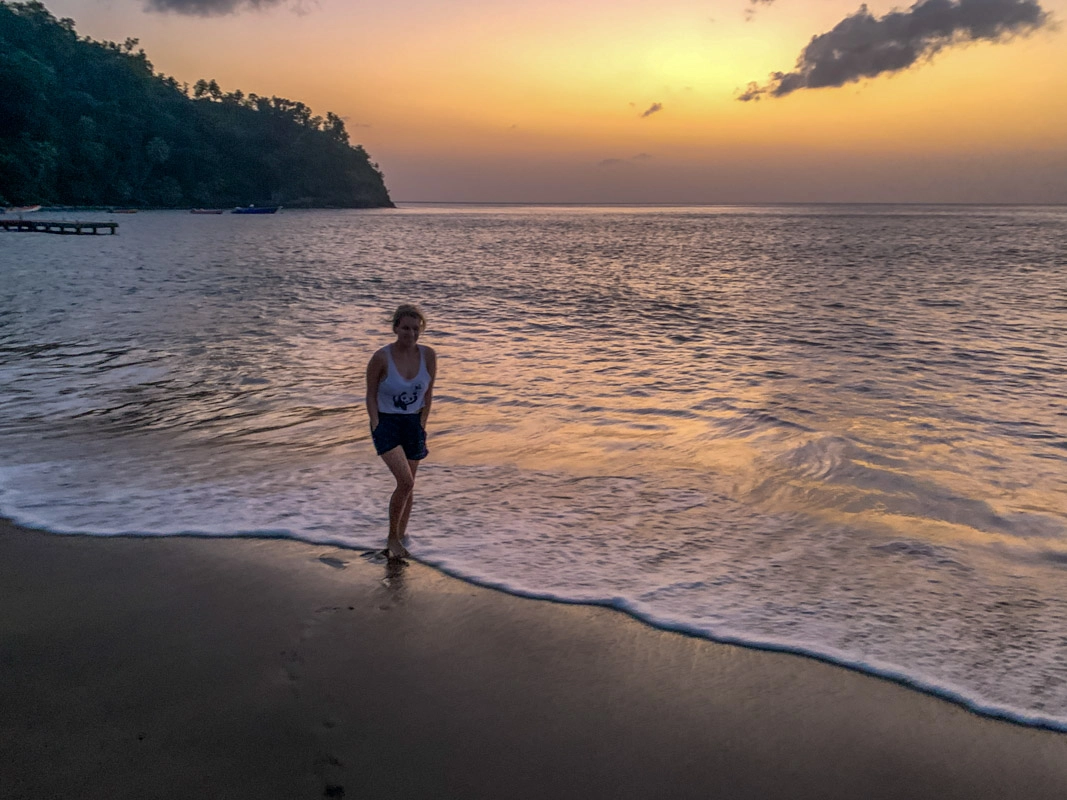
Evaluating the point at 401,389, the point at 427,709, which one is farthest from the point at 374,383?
the point at 427,709

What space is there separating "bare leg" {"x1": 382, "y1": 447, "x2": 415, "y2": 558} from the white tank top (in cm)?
30

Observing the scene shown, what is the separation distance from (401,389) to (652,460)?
11.4 ft

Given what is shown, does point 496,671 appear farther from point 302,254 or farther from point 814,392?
point 302,254

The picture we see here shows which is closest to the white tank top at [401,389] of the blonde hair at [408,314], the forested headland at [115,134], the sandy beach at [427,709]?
the blonde hair at [408,314]

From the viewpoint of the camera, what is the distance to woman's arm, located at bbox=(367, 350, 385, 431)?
5074mm

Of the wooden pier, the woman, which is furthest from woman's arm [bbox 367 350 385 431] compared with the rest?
the wooden pier

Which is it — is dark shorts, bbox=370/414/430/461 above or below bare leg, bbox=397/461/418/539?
above

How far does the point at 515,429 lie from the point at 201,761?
20.2ft

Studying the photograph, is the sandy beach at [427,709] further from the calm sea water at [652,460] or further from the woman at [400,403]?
the woman at [400,403]

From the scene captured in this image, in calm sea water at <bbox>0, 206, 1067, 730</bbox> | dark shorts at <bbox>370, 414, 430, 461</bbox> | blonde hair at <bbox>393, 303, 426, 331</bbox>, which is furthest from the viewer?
dark shorts at <bbox>370, 414, 430, 461</bbox>

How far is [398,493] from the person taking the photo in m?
5.26

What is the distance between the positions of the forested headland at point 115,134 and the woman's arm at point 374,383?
111760mm

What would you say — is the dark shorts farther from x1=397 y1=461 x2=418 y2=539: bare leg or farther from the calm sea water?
the calm sea water

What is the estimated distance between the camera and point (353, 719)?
3.31 metres
